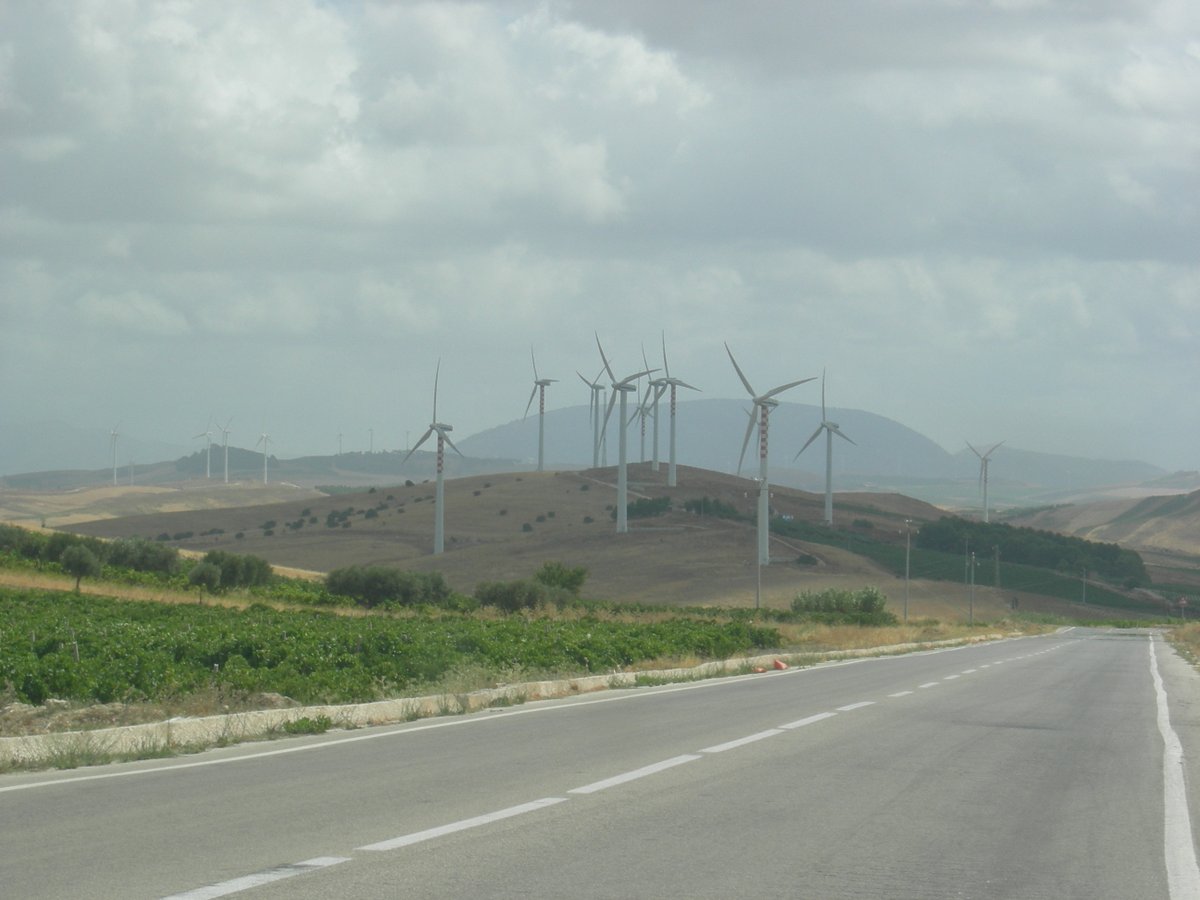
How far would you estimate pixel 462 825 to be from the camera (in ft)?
30.9

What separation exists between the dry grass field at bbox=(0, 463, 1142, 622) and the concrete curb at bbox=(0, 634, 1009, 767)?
Answer: 261ft

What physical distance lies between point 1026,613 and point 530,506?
196 feet

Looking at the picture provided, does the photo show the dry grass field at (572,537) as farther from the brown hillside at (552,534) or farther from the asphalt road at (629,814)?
the asphalt road at (629,814)

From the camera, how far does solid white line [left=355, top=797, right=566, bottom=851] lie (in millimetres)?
8711

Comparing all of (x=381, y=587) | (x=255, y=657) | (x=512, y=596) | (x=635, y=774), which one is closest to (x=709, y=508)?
(x=512, y=596)

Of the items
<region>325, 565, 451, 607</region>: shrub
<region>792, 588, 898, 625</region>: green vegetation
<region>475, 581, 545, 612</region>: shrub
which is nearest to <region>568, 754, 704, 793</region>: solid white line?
<region>325, 565, 451, 607</region>: shrub

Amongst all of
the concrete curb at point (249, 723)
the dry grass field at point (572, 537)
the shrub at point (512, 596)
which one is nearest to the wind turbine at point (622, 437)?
the dry grass field at point (572, 537)

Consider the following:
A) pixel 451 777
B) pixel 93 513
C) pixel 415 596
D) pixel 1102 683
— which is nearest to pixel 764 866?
pixel 451 777

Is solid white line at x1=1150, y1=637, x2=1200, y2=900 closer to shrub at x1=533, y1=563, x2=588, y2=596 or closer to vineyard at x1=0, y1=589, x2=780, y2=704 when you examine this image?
vineyard at x1=0, y1=589, x2=780, y2=704

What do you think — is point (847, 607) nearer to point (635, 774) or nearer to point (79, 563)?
point (79, 563)

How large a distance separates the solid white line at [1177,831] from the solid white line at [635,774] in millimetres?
4233

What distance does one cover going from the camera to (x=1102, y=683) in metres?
30.3

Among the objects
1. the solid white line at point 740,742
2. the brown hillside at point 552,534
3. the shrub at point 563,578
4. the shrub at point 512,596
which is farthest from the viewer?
the brown hillside at point 552,534

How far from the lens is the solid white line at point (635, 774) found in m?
11.3
